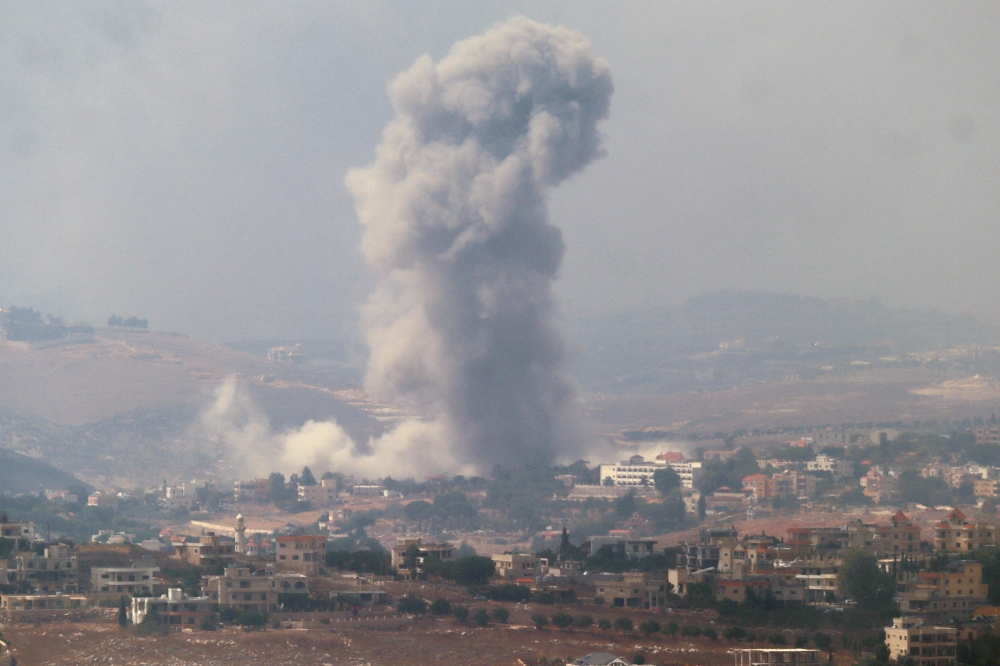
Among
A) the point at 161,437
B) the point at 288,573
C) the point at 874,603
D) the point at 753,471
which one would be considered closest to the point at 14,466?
the point at 161,437

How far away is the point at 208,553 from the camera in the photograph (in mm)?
69188

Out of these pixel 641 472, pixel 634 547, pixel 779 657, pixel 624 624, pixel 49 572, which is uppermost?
pixel 641 472

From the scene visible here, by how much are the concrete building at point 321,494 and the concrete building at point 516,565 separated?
3762 centimetres

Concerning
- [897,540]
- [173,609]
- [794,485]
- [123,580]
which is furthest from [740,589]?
[794,485]

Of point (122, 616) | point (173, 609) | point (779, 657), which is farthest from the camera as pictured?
point (173, 609)

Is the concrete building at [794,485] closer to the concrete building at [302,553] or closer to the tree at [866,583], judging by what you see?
the concrete building at [302,553]

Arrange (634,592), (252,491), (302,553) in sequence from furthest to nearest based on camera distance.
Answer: (252,491) → (302,553) → (634,592)

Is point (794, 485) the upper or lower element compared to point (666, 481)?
lower

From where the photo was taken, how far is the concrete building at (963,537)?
73.3 metres

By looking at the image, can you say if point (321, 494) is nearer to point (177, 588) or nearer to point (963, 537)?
point (963, 537)

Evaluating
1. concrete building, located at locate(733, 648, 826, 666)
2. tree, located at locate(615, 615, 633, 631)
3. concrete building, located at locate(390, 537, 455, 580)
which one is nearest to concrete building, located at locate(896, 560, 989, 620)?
concrete building, located at locate(733, 648, 826, 666)

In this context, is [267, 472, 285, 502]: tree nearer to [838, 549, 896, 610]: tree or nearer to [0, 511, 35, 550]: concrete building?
[0, 511, 35, 550]: concrete building

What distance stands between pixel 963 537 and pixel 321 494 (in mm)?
45213

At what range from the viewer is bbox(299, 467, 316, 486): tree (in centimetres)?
11538
